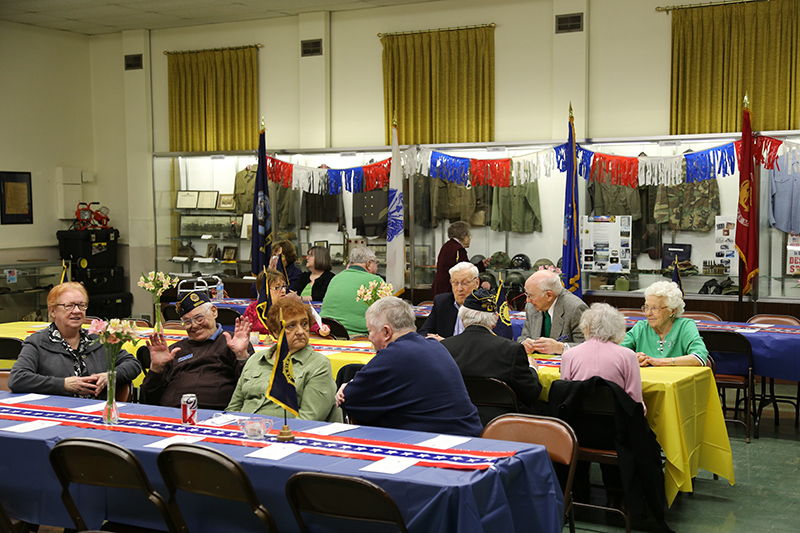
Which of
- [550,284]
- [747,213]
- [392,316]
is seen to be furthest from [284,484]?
[747,213]

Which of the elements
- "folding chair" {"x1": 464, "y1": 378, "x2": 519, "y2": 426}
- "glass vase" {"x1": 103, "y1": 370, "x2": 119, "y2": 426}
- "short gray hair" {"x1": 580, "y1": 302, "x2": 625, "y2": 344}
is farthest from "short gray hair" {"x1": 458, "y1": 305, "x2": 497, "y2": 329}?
"glass vase" {"x1": 103, "y1": 370, "x2": 119, "y2": 426}

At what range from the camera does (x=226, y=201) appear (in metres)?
10.9

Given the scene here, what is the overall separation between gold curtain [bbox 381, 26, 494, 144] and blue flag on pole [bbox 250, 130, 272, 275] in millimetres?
1804

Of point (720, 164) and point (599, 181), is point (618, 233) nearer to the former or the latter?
point (599, 181)

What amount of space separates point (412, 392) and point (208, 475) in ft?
3.21

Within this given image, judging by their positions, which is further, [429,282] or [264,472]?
[429,282]

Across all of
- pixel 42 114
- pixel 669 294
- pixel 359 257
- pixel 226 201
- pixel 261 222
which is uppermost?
pixel 42 114

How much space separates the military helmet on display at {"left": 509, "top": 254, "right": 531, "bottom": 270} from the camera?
9148mm

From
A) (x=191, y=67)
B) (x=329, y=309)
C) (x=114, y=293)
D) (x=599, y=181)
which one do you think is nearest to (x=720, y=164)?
(x=599, y=181)

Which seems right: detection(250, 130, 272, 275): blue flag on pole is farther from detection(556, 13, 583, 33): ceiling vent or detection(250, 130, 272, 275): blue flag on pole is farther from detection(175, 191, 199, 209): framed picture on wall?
detection(556, 13, 583, 33): ceiling vent

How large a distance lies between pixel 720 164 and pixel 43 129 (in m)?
8.95

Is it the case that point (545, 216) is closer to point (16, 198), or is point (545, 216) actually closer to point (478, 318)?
point (478, 318)

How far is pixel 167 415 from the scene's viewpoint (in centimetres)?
370

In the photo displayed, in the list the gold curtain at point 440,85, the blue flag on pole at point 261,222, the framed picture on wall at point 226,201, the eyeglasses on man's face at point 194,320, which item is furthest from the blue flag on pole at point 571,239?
the framed picture on wall at point 226,201
